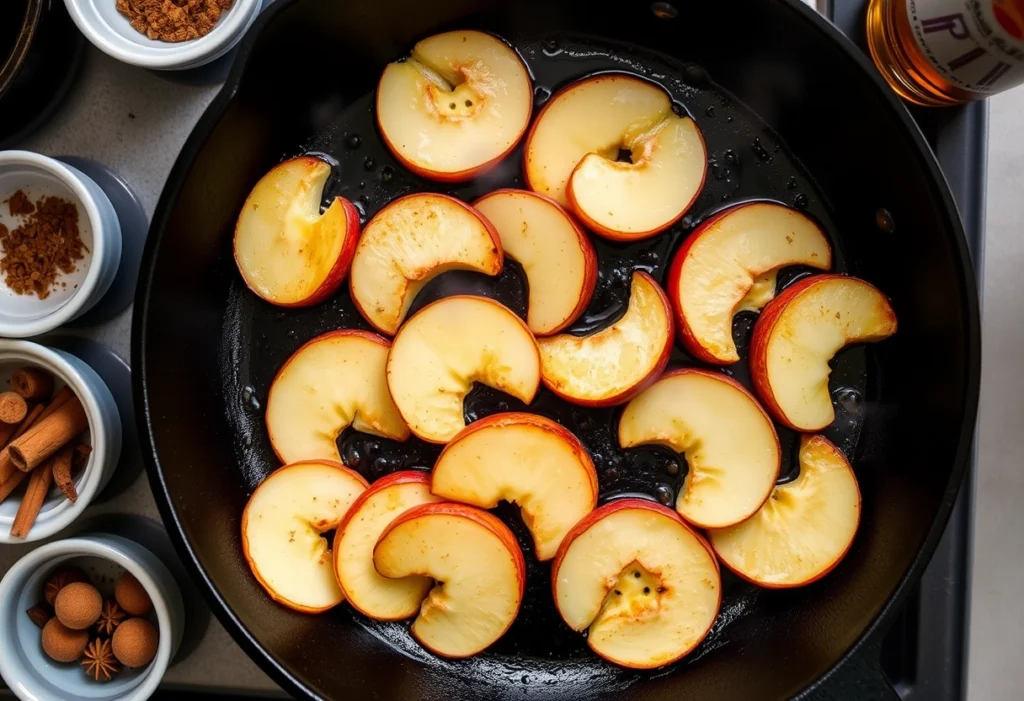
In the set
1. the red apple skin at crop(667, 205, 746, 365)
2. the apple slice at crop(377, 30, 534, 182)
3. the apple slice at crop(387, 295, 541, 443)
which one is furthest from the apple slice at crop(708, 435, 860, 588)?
the apple slice at crop(377, 30, 534, 182)

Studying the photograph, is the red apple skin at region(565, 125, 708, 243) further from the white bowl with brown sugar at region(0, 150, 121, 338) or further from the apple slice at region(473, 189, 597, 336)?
the white bowl with brown sugar at region(0, 150, 121, 338)

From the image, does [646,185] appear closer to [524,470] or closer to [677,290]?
[677,290]

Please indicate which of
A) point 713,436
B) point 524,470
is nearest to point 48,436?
point 524,470

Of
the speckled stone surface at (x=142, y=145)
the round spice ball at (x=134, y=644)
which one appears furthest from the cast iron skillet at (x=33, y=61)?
the round spice ball at (x=134, y=644)

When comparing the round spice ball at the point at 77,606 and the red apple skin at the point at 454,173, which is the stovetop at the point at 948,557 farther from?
the round spice ball at the point at 77,606

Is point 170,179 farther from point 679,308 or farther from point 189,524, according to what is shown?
point 679,308
